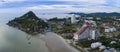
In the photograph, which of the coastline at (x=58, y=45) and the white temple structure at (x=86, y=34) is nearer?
the coastline at (x=58, y=45)

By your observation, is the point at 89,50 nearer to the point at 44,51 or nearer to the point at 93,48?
the point at 93,48

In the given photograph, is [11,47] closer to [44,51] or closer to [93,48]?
[44,51]

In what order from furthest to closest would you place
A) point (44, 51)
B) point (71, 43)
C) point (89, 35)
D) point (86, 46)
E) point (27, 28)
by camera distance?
point (27, 28), point (89, 35), point (71, 43), point (86, 46), point (44, 51)

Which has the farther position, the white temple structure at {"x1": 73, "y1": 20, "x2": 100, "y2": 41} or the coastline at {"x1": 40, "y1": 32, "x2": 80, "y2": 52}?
the white temple structure at {"x1": 73, "y1": 20, "x2": 100, "y2": 41}

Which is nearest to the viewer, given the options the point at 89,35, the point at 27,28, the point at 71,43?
the point at 71,43

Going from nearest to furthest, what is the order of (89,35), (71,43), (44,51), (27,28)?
(44,51)
(71,43)
(89,35)
(27,28)

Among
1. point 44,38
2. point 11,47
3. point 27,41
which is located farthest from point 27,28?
point 11,47

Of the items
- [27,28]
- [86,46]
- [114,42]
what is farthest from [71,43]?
[27,28]

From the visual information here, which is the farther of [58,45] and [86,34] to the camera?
[86,34]

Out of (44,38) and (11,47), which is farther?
(44,38)
